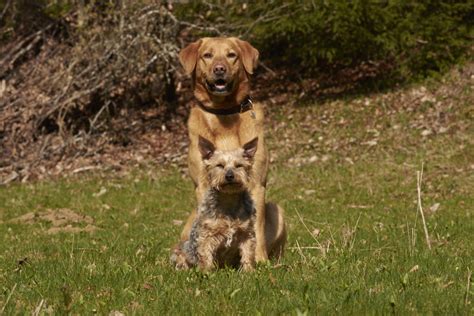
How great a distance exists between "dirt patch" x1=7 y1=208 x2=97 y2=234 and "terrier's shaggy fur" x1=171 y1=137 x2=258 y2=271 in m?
5.32

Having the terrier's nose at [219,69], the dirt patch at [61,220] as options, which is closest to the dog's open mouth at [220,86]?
the terrier's nose at [219,69]

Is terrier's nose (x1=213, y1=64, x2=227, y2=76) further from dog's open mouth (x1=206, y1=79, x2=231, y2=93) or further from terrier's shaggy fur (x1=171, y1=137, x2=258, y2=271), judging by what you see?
terrier's shaggy fur (x1=171, y1=137, x2=258, y2=271)

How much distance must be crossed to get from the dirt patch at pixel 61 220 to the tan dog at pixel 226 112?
4136mm

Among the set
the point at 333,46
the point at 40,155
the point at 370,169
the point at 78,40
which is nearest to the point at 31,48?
the point at 78,40

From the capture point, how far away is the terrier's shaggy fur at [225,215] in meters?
6.82

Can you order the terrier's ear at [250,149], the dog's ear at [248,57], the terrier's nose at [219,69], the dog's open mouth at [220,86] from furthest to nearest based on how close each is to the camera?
the dog's ear at [248,57] < the dog's open mouth at [220,86] < the terrier's nose at [219,69] < the terrier's ear at [250,149]

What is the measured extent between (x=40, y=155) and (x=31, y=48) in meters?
4.18

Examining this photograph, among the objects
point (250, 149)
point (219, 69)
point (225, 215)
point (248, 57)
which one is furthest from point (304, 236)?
point (225, 215)

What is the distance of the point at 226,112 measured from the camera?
8547 mm

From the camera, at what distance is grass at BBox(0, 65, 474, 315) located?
16.7 feet

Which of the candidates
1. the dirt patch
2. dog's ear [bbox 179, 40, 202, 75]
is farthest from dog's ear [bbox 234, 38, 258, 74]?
the dirt patch

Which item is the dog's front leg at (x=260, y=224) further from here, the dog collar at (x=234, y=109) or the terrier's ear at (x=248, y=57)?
the terrier's ear at (x=248, y=57)

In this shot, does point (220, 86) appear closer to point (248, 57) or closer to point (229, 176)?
point (248, 57)

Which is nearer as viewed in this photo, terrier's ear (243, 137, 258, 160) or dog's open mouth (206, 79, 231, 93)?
terrier's ear (243, 137, 258, 160)
